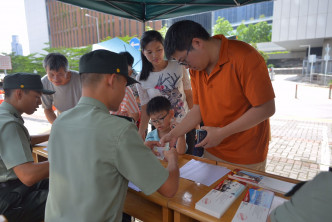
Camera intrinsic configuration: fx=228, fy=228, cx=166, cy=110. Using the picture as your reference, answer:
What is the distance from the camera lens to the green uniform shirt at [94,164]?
95 centimetres

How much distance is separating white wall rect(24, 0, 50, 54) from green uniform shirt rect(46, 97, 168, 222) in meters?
40.7

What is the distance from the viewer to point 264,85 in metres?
1.41

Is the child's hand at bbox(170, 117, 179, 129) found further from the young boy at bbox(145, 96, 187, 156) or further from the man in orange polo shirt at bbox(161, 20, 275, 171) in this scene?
the man in orange polo shirt at bbox(161, 20, 275, 171)

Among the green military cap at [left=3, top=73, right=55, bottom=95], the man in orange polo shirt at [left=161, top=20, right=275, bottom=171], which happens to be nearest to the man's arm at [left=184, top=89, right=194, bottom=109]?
the man in orange polo shirt at [left=161, top=20, right=275, bottom=171]

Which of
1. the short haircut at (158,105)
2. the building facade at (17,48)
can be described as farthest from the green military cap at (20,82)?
the building facade at (17,48)

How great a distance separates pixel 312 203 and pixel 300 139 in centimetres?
593

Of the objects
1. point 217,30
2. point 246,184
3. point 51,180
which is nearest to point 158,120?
point 246,184

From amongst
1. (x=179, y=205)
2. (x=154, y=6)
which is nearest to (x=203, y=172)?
(x=179, y=205)

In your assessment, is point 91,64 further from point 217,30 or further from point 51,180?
point 217,30

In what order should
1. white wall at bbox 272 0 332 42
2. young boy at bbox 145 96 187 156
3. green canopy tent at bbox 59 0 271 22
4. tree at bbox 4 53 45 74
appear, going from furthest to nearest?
white wall at bbox 272 0 332 42 < tree at bbox 4 53 45 74 < green canopy tent at bbox 59 0 271 22 < young boy at bbox 145 96 187 156

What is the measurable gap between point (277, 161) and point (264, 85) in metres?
3.59

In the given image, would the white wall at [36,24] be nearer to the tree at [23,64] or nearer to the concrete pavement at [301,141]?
the tree at [23,64]

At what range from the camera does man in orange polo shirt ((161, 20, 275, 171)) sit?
1431mm

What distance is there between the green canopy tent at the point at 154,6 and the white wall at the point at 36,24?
3808 cm
